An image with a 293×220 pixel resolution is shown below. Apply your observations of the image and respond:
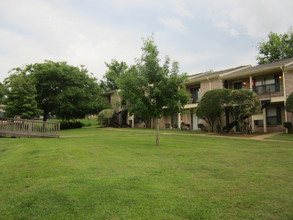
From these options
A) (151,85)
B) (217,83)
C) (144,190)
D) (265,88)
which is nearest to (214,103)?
(217,83)

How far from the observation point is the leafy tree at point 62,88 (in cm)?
2438

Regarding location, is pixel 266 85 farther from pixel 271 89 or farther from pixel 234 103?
pixel 234 103

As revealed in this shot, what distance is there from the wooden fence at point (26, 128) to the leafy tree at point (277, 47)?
31561 mm

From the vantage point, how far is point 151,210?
123 inches

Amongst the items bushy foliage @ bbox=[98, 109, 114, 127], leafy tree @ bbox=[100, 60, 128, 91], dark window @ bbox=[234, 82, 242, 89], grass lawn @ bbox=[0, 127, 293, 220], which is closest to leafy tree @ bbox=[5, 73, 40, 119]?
bushy foliage @ bbox=[98, 109, 114, 127]

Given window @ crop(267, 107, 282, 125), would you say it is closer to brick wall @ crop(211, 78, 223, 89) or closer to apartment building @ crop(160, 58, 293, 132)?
apartment building @ crop(160, 58, 293, 132)

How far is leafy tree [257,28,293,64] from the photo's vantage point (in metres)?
30.5

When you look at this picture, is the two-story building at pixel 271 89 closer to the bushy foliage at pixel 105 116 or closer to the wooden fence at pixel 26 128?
the bushy foliage at pixel 105 116

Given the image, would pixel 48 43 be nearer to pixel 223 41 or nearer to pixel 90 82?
pixel 90 82

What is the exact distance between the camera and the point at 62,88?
1011 inches

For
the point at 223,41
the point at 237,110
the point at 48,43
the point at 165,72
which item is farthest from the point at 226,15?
the point at 48,43

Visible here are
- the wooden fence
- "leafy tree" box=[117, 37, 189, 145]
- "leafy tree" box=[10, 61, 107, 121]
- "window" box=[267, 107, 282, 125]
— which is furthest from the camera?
"leafy tree" box=[10, 61, 107, 121]

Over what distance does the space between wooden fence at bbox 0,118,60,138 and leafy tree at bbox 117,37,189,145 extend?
768 centimetres

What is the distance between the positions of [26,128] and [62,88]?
11446mm
